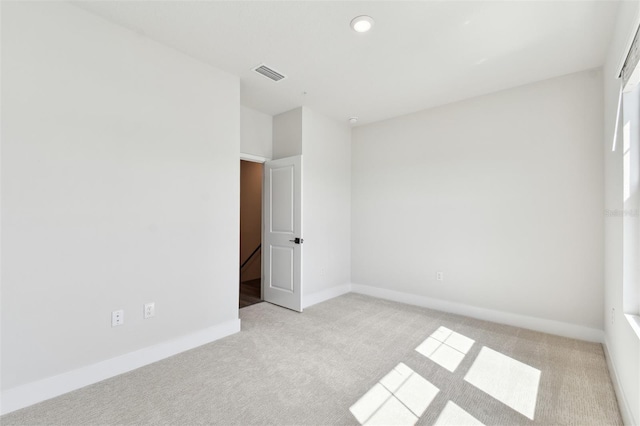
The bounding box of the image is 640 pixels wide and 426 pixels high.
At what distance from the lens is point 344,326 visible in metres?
3.35

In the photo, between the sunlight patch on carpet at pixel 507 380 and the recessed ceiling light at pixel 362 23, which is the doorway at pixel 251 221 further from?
the sunlight patch on carpet at pixel 507 380

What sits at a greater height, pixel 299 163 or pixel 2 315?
pixel 299 163

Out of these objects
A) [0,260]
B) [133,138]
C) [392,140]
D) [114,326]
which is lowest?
[114,326]

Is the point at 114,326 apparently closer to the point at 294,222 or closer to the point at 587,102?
the point at 294,222

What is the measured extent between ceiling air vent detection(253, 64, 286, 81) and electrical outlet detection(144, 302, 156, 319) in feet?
8.21

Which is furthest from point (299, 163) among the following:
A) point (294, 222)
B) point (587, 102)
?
point (587, 102)

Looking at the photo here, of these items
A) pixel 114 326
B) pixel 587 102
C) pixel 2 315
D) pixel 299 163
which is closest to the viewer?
pixel 2 315

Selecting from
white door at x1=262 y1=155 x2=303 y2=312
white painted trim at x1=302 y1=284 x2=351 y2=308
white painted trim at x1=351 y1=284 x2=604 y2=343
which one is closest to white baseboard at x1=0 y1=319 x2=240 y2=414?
white door at x1=262 y1=155 x2=303 y2=312

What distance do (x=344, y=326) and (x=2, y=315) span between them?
2843 millimetres

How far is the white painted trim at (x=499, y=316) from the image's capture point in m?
2.99

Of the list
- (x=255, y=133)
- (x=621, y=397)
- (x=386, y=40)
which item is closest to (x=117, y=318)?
(x=255, y=133)

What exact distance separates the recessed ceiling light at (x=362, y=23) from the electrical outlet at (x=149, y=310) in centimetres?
292

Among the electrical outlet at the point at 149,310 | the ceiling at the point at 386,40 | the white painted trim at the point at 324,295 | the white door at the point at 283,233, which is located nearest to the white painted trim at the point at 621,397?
the ceiling at the point at 386,40

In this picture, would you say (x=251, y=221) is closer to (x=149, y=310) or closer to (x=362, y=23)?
(x=149, y=310)
